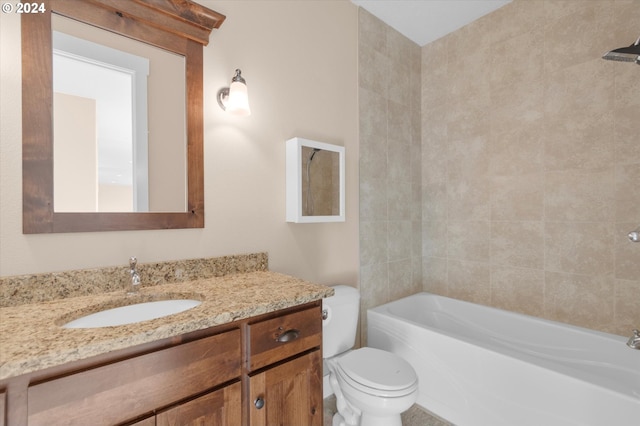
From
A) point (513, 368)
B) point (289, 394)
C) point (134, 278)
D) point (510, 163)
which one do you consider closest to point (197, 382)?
point (289, 394)

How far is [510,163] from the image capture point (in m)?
2.07

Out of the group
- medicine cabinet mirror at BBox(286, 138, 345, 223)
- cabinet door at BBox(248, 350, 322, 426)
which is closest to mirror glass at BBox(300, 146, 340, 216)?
medicine cabinet mirror at BBox(286, 138, 345, 223)

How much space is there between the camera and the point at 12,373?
58 cm

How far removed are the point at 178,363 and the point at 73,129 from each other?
94cm

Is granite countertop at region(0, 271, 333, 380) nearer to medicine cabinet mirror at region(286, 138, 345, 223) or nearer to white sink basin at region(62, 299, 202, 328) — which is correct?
white sink basin at region(62, 299, 202, 328)

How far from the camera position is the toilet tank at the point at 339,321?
161 centimetres

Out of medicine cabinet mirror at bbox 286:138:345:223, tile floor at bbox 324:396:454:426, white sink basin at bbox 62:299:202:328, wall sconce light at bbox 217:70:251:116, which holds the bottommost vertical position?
tile floor at bbox 324:396:454:426

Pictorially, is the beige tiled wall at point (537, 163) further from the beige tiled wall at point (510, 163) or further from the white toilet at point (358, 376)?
the white toilet at point (358, 376)

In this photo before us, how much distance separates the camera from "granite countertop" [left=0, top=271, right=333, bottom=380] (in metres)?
0.64

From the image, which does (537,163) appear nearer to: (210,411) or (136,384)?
(210,411)

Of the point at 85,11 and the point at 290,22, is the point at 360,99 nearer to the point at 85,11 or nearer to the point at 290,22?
the point at 290,22

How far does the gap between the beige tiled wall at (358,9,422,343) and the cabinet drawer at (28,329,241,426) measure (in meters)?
1.35

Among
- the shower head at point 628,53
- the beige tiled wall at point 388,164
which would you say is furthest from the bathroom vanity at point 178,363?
the shower head at point 628,53

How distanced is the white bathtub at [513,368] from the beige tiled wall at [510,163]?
0.16 metres
